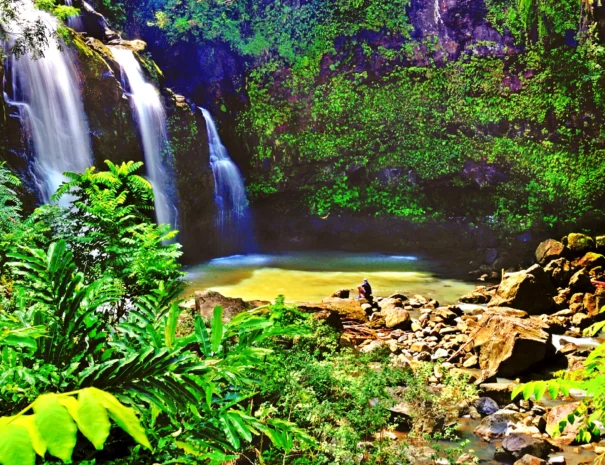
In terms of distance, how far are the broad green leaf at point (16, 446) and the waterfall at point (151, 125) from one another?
625 inches

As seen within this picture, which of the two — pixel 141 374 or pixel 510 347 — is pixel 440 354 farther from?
pixel 141 374

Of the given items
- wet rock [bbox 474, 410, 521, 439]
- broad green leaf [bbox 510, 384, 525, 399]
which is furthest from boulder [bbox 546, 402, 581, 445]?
broad green leaf [bbox 510, 384, 525, 399]

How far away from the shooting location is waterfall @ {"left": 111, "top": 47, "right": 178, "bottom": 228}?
15.8m

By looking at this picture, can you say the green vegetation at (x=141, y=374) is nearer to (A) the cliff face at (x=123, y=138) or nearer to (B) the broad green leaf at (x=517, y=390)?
(B) the broad green leaf at (x=517, y=390)

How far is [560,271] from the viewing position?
12.3 meters

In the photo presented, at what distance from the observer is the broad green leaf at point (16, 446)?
2.51ft

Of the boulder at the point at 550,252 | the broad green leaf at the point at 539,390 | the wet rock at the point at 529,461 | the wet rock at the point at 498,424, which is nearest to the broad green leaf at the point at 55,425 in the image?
the broad green leaf at the point at 539,390

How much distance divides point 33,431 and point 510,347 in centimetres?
714

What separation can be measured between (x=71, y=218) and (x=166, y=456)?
12.1 ft

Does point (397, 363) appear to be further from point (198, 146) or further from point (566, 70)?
point (566, 70)

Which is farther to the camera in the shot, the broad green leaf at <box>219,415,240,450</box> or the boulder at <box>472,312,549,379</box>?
the boulder at <box>472,312,549,379</box>

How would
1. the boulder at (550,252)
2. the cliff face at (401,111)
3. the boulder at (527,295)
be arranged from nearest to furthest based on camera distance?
the boulder at (527,295), the boulder at (550,252), the cliff face at (401,111)

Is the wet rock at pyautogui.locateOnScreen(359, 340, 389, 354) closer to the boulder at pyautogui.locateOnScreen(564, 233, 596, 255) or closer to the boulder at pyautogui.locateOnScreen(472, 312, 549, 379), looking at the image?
the boulder at pyautogui.locateOnScreen(472, 312, 549, 379)

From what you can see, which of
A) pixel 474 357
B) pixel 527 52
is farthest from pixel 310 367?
pixel 527 52
